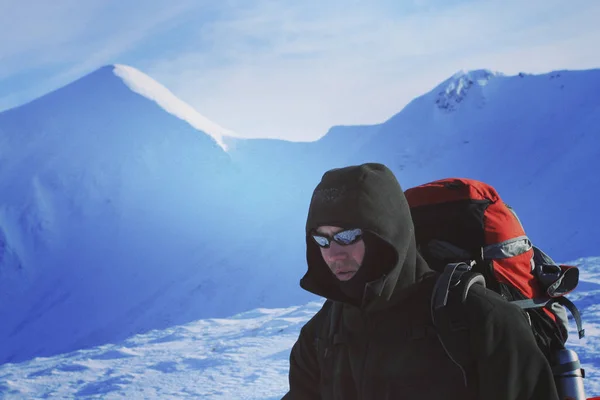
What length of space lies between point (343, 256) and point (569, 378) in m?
1.04

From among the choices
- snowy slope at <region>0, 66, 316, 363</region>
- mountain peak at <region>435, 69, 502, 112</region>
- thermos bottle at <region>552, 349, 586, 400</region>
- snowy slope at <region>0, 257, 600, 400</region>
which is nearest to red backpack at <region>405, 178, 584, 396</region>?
thermos bottle at <region>552, 349, 586, 400</region>

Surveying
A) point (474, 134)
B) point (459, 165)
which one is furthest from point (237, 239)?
point (474, 134)

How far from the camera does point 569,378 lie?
2.15 m

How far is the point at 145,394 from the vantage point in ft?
31.0

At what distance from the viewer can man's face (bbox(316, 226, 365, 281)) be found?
78.6 inches

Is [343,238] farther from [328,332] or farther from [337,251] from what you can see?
[328,332]

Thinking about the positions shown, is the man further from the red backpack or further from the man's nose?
the red backpack

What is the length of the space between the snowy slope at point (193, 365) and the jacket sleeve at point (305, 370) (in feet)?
18.3

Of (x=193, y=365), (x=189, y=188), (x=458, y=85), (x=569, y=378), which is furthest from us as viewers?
(x=458, y=85)

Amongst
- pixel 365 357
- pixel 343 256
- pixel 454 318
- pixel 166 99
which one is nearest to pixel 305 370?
pixel 365 357

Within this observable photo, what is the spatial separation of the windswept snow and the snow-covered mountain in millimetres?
204

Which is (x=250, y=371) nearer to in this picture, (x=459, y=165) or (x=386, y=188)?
(x=386, y=188)

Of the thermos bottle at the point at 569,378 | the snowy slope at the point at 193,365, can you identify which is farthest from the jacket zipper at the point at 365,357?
the snowy slope at the point at 193,365

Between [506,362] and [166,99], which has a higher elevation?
[166,99]
